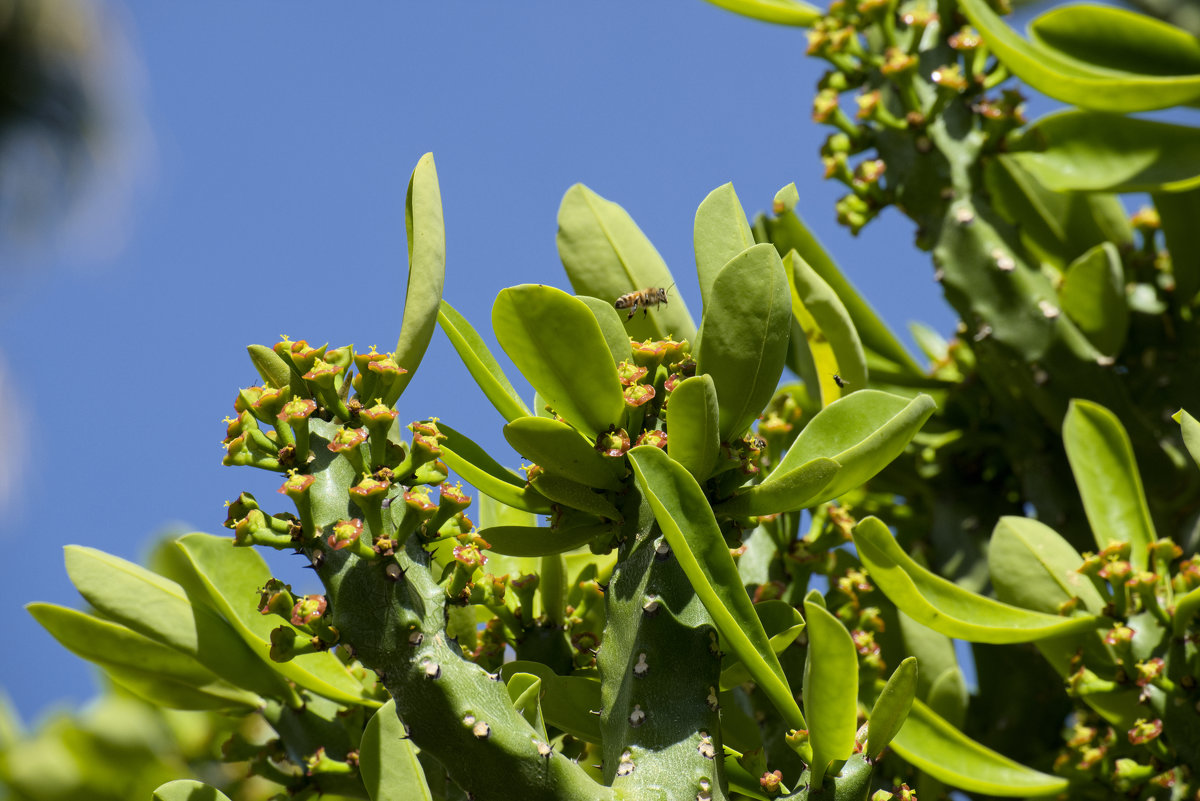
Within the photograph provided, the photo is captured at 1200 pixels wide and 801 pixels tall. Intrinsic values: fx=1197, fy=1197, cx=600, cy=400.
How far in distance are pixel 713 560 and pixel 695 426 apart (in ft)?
0.45

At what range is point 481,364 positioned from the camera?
133cm

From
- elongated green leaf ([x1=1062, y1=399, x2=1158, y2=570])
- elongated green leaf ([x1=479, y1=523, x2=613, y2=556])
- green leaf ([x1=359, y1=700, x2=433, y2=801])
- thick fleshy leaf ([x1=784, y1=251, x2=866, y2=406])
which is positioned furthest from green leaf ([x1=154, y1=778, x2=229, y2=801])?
elongated green leaf ([x1=1062, y1=399, x2=1158, y2=570])

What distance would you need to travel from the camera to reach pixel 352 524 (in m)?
1.19

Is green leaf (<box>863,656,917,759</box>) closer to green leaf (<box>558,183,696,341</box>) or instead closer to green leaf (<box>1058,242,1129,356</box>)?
green leaf (<box>558,183,696,341</box>)

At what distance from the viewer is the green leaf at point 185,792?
4.04 ft

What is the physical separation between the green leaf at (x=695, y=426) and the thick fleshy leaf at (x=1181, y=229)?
46.9 inches

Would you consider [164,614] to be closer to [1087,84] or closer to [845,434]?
[845,434]

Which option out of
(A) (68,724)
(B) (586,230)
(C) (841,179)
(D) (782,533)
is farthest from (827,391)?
(A) (68,724)

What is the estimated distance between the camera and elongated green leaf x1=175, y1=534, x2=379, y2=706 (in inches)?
56.5

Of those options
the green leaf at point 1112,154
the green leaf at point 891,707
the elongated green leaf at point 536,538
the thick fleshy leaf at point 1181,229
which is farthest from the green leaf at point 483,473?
the thick fleshy leaf at point 1181,229

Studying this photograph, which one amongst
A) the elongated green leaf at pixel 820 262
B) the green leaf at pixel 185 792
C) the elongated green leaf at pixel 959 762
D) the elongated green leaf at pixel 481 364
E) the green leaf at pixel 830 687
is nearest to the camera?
the green leaf at pixel 830 687

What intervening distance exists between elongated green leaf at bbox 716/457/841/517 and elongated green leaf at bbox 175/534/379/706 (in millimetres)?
542

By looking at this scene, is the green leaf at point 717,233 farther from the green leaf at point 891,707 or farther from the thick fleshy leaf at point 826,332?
the green leaf at point 891,707

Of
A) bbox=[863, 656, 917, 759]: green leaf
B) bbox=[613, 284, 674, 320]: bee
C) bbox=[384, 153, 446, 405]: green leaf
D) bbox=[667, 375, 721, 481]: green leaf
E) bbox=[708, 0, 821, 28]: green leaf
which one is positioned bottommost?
bbox=[863, 656, 917, 759]: green leaf
